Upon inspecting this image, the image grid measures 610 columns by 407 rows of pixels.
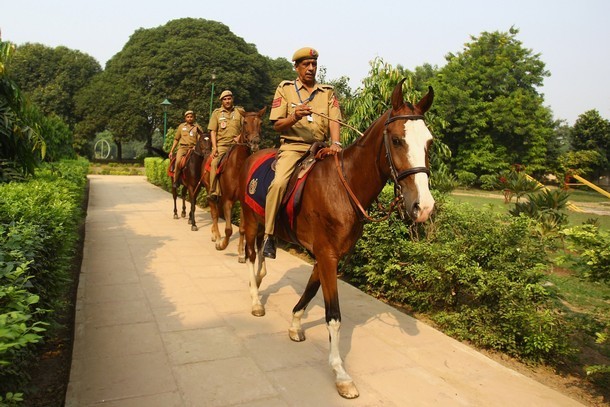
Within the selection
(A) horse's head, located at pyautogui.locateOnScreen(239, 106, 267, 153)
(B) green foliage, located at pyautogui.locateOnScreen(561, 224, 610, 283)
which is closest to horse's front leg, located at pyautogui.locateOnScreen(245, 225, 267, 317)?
(A) horse's head, located at pyautogui.locateOnScreen(239, 106, 267, 153)

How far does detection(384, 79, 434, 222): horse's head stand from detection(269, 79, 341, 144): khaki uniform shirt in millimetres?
1195

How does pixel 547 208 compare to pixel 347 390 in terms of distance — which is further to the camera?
pixel 547 208

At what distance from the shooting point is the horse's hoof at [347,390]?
10.3 ft

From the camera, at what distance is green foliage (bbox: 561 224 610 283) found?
3.34 meters

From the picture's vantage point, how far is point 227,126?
8.50 meters

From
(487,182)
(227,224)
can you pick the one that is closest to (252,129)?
(227,224)

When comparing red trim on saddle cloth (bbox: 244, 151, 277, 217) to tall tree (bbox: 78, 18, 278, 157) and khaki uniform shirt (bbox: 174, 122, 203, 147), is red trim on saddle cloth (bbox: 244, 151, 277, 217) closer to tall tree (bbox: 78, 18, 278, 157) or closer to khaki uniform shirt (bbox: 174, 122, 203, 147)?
khaki uniform shirt (bbox: 174, 122, 203, 147)

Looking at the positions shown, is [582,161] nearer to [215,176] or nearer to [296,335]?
[215,176]

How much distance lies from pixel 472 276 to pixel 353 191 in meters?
1.88

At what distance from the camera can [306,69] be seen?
4.08m

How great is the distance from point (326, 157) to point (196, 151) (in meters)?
6.84

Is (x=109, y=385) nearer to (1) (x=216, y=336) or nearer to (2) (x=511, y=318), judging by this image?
(1) (x=216, y=336)

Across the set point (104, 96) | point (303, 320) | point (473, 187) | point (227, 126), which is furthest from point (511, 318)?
point (104, 96)

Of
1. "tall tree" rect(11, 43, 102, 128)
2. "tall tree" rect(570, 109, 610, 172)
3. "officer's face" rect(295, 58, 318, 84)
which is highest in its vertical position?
"tall tree" rect(11, 43, 102, 128)
